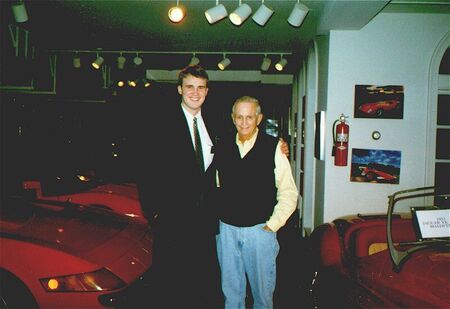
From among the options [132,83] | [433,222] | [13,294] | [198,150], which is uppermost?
[132,83]

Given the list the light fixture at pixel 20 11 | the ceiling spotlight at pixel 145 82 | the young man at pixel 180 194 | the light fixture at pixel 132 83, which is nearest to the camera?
the young man at pixel 180 194

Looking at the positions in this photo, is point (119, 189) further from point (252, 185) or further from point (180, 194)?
point (252, 185)

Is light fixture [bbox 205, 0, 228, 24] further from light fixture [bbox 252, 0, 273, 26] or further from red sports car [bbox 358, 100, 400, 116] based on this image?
red sports car [bbox 358, 100, 400, 116]

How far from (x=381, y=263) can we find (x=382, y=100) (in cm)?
313

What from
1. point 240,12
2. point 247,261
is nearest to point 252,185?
point 247,261

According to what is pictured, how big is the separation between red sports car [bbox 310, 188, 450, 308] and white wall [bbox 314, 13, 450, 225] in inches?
86.6

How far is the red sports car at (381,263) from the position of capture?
5.91 ft

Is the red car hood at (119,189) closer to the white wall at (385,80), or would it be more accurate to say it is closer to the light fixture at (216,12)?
the light fixture at (216,12)

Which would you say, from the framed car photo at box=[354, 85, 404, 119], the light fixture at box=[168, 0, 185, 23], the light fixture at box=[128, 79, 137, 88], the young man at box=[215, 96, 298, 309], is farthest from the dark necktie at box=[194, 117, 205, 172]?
the light fixture at box=[128, 79, 137, 88]

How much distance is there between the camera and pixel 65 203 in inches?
135

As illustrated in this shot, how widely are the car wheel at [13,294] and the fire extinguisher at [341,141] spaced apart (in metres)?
3.71

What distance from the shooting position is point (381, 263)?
2.06 metres

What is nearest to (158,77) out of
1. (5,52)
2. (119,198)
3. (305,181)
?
(5,52)

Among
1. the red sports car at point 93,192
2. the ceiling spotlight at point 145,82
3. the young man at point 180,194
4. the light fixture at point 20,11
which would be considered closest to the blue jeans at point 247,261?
the young man at point 180,194
